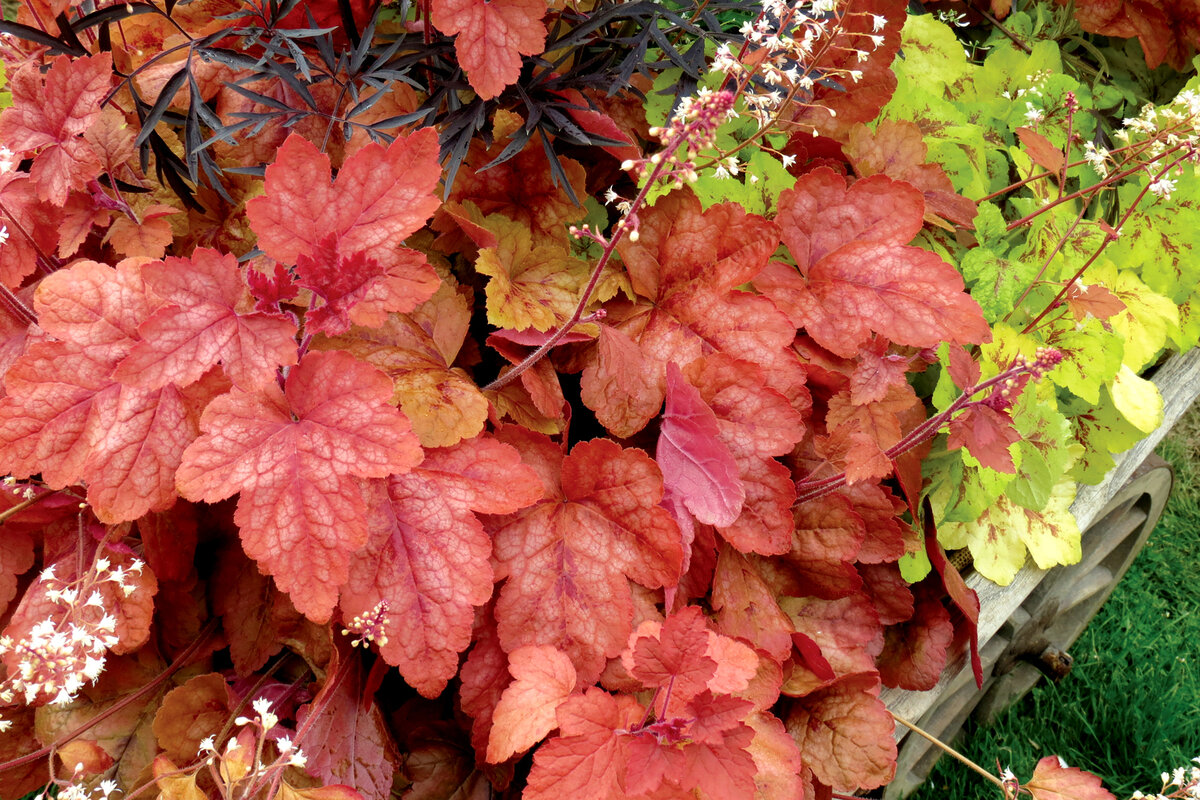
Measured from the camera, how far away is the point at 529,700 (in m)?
0.86

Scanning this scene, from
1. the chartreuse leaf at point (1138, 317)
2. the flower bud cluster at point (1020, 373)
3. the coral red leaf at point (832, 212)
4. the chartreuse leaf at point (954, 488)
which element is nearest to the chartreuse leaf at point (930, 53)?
the chartreuse leaf at point (1138, 317)

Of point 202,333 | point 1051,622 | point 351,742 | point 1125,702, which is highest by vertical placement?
point 202,333

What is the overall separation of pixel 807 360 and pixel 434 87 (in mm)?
573

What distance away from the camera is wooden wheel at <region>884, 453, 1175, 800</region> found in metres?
1.84

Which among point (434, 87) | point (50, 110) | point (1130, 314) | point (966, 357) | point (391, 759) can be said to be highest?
point (50, 110)

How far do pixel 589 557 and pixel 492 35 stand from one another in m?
0.54

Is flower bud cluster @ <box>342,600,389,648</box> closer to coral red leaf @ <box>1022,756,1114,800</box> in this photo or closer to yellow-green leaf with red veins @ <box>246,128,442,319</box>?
yellow-green leaf with red veins @ <box>246,128,442,319</box>

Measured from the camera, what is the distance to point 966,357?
97 centimetres

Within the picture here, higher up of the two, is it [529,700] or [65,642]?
[65,642]

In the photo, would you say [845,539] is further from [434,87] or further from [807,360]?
[434,87]

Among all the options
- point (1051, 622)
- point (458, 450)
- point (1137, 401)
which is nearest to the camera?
point (458, 450)

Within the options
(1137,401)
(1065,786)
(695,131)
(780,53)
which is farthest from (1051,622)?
(695,131)

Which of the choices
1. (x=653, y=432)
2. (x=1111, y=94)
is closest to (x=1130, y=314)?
(x=1111, y=94)

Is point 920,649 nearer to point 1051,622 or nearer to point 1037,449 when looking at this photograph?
point 1037,449
